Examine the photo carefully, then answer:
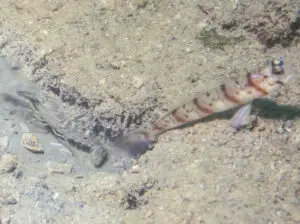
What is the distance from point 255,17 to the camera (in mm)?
3371

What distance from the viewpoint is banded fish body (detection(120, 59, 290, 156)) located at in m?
2.76

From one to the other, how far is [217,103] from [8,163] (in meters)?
2.23

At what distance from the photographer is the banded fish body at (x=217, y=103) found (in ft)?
9.06

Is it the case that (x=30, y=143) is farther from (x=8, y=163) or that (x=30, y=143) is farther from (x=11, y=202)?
(x=11, y=202)

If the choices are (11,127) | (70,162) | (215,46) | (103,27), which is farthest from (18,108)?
(215,46)

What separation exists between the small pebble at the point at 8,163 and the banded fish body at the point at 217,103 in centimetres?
112

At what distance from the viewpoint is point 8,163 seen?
2.78 meters

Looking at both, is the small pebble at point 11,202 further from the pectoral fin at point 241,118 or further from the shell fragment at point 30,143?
the pectoral fin at point 241,118

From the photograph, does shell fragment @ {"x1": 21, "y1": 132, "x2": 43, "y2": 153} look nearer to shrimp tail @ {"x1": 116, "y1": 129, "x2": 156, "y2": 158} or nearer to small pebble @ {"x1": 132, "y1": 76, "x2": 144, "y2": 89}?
shrimp tail @ {"x1": 116, "y1": 129, "x2": 156, "y2": 158}

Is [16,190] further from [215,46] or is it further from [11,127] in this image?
[215,46]

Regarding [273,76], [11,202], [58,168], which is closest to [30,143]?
[58,168]

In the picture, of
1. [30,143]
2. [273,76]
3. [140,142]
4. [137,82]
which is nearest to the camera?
[273,76]

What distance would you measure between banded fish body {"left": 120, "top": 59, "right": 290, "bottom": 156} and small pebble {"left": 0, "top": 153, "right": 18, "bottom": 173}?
3.67 feet

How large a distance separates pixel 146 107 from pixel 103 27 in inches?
41.1
